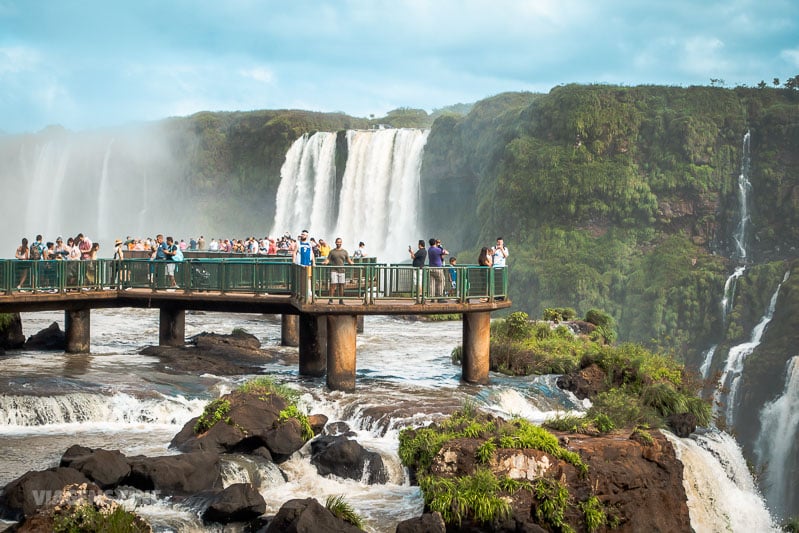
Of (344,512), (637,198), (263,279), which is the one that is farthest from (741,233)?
(344,512)

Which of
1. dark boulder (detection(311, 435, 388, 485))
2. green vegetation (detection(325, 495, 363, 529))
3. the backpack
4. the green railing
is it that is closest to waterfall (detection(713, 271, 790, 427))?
the green railing

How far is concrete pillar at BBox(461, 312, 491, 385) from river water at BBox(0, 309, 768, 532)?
36 centimetres

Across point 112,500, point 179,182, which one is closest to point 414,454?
point 112,500

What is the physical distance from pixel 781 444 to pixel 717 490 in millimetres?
18715

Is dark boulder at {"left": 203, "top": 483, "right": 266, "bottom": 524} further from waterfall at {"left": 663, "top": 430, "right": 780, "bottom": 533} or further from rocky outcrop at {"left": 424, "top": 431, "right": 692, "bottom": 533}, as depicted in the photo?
waterfall at {"left": 663, "top": 430, "right": 780, "bottom": 533}

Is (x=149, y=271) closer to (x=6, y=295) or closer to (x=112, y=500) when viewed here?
(x=6, y=295)

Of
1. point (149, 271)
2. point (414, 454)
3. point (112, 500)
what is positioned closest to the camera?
point (112, 500)

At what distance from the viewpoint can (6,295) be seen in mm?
24844

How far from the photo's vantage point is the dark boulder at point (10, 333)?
29.2 m

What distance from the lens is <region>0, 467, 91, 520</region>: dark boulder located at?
14461mm

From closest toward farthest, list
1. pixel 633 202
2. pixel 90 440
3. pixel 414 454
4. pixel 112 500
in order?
pixel 112 500 → pixel 414 454 → pixel 90 440 → pixel 633 202

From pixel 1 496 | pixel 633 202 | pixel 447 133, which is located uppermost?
pixel 447 133

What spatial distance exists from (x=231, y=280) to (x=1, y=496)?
11.6 m

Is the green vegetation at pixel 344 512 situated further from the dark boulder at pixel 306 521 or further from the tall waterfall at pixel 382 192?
the tall waterfall at pixel 382 192
